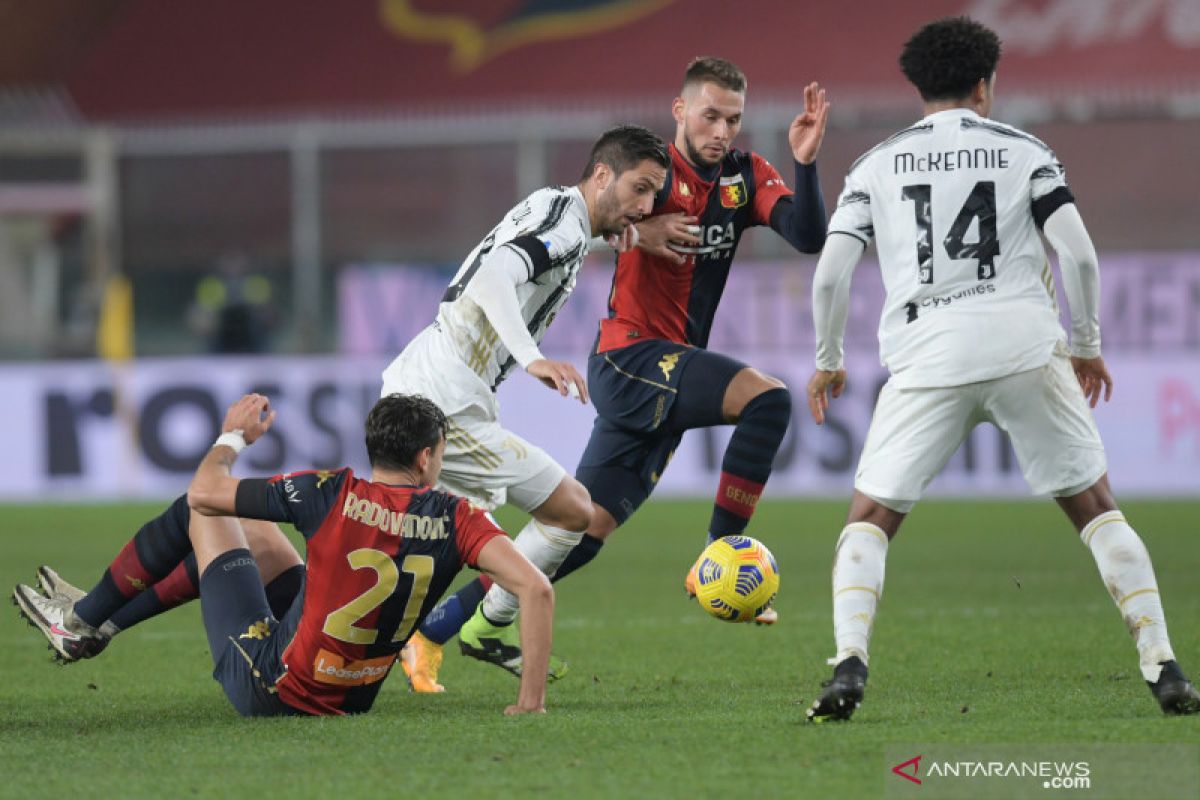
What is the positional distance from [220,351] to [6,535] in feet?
18.6

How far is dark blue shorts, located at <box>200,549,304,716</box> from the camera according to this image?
5.72m

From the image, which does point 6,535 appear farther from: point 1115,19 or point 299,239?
point 1115,19

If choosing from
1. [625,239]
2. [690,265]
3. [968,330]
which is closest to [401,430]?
[968,330]

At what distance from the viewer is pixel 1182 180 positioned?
19.1 metres

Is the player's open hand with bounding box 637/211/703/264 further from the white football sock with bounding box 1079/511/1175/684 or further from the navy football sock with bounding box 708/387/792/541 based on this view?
the white football sock with bounding box 1079/511/1175/684

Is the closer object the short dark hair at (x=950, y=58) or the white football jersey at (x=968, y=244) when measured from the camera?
the white football jersey at (x=968, y=244)

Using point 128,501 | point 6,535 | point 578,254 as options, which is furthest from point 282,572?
point 128,501

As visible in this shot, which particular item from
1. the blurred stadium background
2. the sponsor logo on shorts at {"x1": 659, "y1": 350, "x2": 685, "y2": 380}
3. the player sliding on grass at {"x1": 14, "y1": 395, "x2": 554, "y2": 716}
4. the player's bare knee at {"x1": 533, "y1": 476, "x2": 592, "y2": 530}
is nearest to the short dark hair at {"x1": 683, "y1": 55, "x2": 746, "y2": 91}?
the sponsor logo on shorts at {"x1": 659, "y1": 350, "x2": 685, "y2": 380}

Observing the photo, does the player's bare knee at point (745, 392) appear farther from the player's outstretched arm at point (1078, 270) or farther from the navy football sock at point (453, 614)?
the player's outstretched arm at point (1078, 270)

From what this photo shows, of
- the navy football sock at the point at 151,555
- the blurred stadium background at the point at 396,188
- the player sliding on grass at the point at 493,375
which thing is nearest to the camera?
the navy football sock at the point at 151,555

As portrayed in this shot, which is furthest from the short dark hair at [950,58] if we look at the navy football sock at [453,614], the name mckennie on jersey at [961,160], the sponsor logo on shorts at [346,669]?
the navy football sock at [453,614]

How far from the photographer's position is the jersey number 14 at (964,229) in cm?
543

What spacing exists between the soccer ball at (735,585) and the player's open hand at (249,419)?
180 cm

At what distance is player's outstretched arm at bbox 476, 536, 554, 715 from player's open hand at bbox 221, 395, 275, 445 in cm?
81
